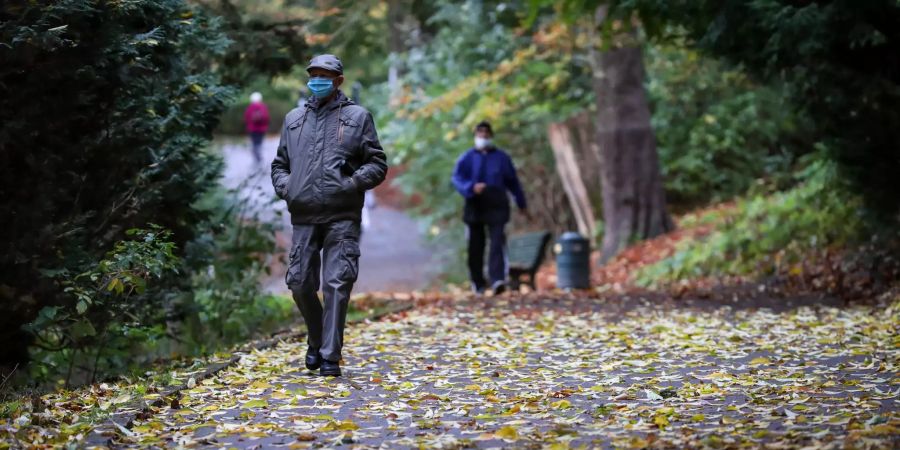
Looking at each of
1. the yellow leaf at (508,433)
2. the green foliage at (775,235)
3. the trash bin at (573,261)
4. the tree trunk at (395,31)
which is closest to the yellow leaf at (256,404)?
the yellow leaf at (508,433)

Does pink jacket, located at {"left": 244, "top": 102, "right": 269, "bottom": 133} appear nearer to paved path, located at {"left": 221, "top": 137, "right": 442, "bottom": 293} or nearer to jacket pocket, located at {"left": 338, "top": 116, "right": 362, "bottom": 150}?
paved path, located at {"left": 221, "top": 137, "right": 442, "bottom": 293}

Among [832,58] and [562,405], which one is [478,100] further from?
[562,405]

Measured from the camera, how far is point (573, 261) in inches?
708

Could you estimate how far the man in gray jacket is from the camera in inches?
330

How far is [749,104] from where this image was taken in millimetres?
24594

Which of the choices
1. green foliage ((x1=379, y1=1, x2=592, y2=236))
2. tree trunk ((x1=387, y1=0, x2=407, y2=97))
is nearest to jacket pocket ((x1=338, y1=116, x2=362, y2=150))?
green foliage ((x1=379, y1=1, x2=592, y2=236))

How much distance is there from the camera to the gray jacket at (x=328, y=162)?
8.37m

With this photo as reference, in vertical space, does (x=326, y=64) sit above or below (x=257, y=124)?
below

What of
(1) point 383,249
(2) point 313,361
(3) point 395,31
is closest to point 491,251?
(2) point 313,361

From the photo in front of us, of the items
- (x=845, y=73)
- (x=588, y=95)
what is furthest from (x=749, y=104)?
(x=845, y=73)

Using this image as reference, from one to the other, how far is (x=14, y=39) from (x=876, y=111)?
8.41 m

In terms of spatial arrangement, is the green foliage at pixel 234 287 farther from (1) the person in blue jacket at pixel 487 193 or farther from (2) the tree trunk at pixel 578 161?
(2) the tree trunk at pixel 578 161

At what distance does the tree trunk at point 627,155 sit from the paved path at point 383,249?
711cm

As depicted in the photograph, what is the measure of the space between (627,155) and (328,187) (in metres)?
13.3
